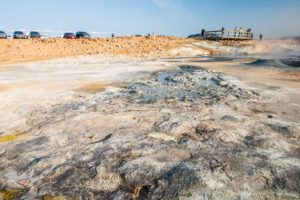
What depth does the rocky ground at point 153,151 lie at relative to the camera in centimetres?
392

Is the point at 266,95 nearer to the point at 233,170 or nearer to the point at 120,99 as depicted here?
the point at 120,99

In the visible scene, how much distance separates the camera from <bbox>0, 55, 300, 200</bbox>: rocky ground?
12.9 ft

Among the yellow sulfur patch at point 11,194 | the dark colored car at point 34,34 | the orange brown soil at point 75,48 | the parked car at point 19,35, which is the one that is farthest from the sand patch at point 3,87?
the dark colored car at point 34,34

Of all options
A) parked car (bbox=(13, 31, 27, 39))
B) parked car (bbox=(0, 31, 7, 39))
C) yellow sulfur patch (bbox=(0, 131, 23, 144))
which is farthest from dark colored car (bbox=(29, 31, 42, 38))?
yellow sulfur patch (bbox=(0, 131, 23, 144))

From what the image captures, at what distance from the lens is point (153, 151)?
16.1 ft

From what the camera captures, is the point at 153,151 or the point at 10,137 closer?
the point at 153,151

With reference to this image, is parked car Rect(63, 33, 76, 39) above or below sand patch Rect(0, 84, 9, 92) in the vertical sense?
above

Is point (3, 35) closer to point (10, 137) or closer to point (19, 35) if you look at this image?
point (19, 35)

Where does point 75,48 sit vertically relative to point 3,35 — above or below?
below

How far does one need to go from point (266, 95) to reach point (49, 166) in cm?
584

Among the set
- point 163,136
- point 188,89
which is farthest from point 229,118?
point 188,89

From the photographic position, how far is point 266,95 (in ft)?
27.1

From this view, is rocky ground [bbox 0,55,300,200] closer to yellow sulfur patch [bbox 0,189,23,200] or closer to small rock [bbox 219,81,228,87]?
yellow sulfur patch [bbox 0,189,23,200]

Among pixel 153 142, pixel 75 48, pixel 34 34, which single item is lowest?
pixel 75 48
